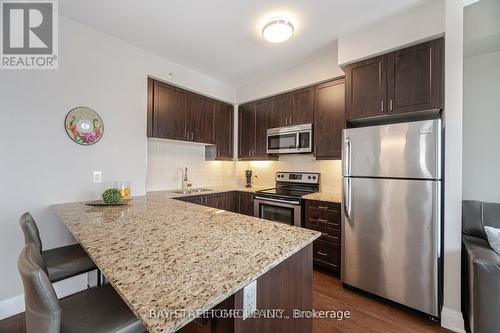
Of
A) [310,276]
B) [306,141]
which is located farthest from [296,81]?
[310,276]

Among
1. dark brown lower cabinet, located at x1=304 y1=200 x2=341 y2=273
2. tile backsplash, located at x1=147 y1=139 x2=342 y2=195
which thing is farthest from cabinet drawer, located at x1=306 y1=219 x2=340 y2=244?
tile backsplash, located at x1=147 y1=139 x2=342 y2=195

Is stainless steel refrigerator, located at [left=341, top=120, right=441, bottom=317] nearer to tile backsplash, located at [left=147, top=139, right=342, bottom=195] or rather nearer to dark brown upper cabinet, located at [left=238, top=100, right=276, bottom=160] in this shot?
tile backsplash, located at [left=147, top=139, right=342, bottom=195]

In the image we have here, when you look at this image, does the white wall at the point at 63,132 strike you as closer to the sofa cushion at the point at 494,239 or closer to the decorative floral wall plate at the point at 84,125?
the decorative floral wall plate at the point at 84,125

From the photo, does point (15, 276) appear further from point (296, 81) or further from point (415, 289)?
point (296, 81)

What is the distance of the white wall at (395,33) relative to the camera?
6.05ft

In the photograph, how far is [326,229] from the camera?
255 centimetres

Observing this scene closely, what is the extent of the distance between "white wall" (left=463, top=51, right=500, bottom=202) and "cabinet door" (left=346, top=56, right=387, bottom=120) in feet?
3.34

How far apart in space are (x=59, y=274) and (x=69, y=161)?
3.79 ft

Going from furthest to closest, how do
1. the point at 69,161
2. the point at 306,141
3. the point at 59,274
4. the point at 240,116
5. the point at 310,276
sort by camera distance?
the point at 240,116 → the point at 306,141 → the point at 69,161 → the point at 59,274 → the point at 310,276

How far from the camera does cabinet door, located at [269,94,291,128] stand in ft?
10.8

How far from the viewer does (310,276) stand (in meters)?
1.25

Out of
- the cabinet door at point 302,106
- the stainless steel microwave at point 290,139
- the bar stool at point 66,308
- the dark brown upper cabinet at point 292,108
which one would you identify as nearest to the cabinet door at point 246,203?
the stainless steel microwave at point 290,139

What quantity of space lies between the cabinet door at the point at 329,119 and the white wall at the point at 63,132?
7.38 ft

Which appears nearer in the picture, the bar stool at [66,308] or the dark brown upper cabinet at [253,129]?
the bar stool at [66,308]
